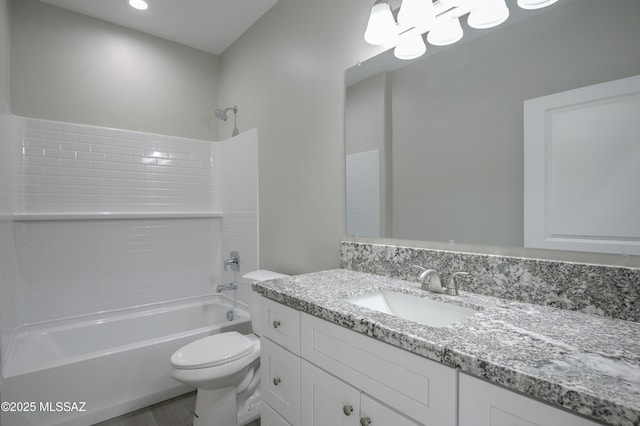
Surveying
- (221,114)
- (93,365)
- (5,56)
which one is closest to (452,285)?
(93,365)

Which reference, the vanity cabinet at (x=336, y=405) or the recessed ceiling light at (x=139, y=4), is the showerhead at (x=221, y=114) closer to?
the recessed ceiling light at (x=139, y=4)

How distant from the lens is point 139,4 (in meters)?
2.27

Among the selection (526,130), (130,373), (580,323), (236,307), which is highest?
(526,130)

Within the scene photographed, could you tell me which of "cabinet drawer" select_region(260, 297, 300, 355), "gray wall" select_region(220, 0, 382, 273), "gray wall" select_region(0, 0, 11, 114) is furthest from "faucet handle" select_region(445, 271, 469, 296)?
"gray wall" select_region(0, 0, 11, 114)

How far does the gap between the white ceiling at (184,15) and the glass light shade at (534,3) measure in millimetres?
1775

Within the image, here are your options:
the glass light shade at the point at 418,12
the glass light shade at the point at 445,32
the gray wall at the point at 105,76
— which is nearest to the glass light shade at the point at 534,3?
the glass light shade at the point at 445,32

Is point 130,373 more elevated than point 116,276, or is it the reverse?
point 116,276

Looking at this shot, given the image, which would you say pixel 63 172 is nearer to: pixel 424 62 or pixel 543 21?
pixel 424 62

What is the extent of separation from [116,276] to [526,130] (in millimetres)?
2882

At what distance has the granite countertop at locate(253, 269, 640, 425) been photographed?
51 centimetres

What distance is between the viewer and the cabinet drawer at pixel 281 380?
1.14m

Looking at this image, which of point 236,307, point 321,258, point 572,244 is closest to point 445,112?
point 572,244

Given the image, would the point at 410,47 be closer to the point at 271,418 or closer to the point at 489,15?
the point at 489,15

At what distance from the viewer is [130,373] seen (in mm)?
1958
